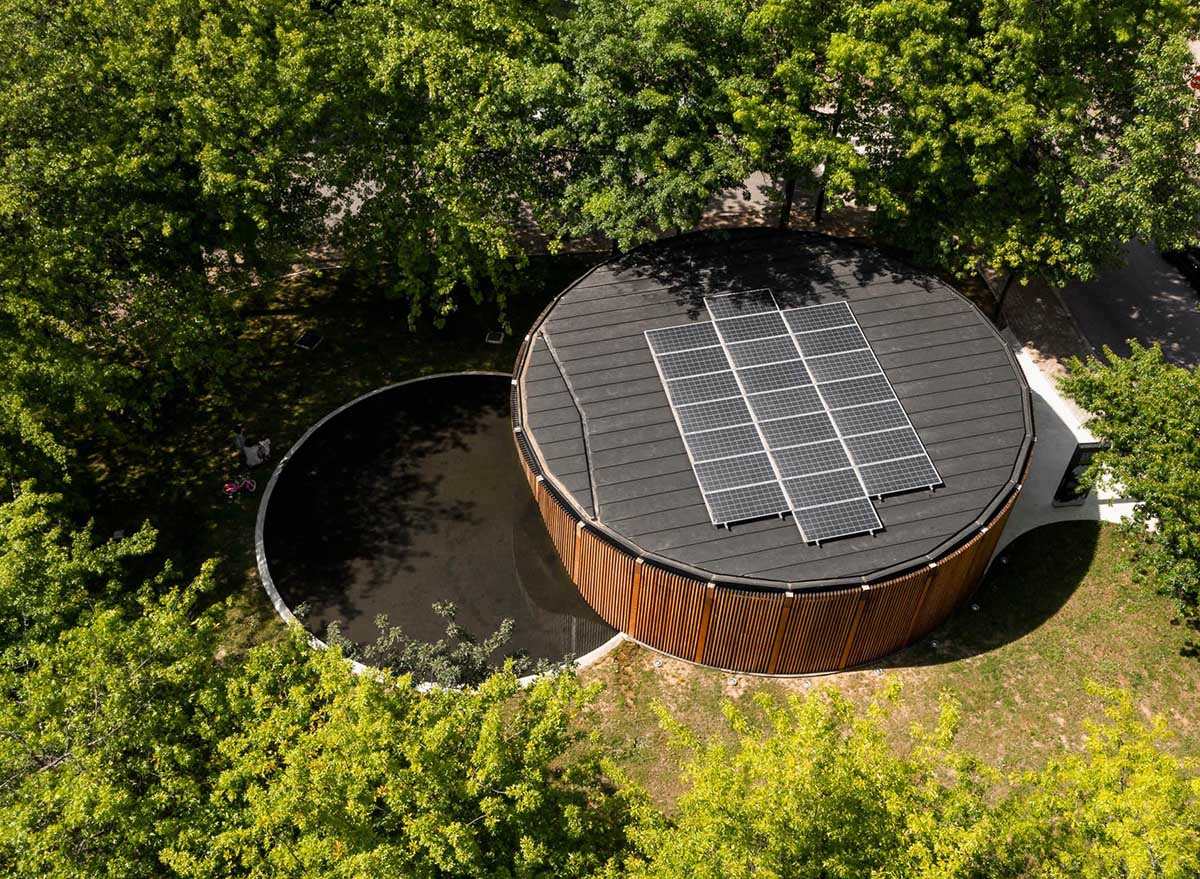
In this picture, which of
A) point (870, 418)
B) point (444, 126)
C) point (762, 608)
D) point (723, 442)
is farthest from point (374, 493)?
point (870, 418)

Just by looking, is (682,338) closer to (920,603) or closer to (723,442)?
(723,442)

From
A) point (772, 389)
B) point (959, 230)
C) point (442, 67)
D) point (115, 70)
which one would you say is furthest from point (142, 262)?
point (959, 230)

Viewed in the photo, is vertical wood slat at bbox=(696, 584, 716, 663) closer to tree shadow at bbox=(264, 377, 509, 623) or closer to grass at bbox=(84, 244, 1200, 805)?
grass at bbox=(84, 244, 1200, 805)

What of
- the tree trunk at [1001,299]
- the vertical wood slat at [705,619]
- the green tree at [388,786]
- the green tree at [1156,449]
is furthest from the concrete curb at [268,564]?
the tree trunk at [1001,299]

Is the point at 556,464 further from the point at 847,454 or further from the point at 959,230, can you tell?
the point at 959,230

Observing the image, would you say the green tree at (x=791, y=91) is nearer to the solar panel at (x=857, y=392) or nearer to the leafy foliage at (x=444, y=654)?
the solar panel at (x=857, y=392)

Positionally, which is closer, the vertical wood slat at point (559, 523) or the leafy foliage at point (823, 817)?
the leafy foliage at point (823, 817)
